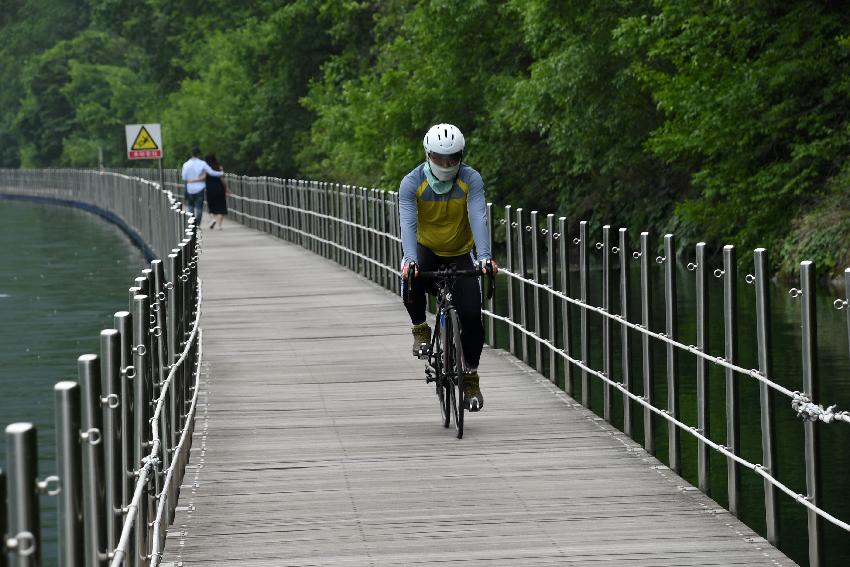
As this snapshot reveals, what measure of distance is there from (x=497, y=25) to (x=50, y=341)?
61.4 feet

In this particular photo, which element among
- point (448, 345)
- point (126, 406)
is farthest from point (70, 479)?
point (448, 345)

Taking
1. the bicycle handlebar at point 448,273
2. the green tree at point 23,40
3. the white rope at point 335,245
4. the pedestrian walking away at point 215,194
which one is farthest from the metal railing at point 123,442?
the green tree at point 23,40

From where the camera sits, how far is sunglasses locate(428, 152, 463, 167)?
12.1m

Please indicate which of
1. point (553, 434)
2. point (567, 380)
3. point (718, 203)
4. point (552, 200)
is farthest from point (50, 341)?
point (552, 200)

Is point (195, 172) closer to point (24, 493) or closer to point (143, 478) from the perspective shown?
point (143, 478)

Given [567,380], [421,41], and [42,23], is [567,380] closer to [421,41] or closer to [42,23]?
[421,41]

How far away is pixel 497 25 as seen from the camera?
142 feet

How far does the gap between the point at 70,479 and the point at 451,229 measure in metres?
6.78

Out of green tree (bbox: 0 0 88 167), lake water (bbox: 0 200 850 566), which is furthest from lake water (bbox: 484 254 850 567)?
green tree (bbox: 0 0 88 167)

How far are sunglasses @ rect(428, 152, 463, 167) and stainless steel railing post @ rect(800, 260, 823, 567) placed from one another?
3747 mm

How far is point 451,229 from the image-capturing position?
12609 mm

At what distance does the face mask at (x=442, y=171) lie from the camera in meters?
12.2

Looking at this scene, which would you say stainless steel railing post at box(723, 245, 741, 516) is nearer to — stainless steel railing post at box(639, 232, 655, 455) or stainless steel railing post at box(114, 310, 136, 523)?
stainless steel railing post at box(639, 232, 655, 455)

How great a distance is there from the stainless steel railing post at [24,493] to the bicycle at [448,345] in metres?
7.23
